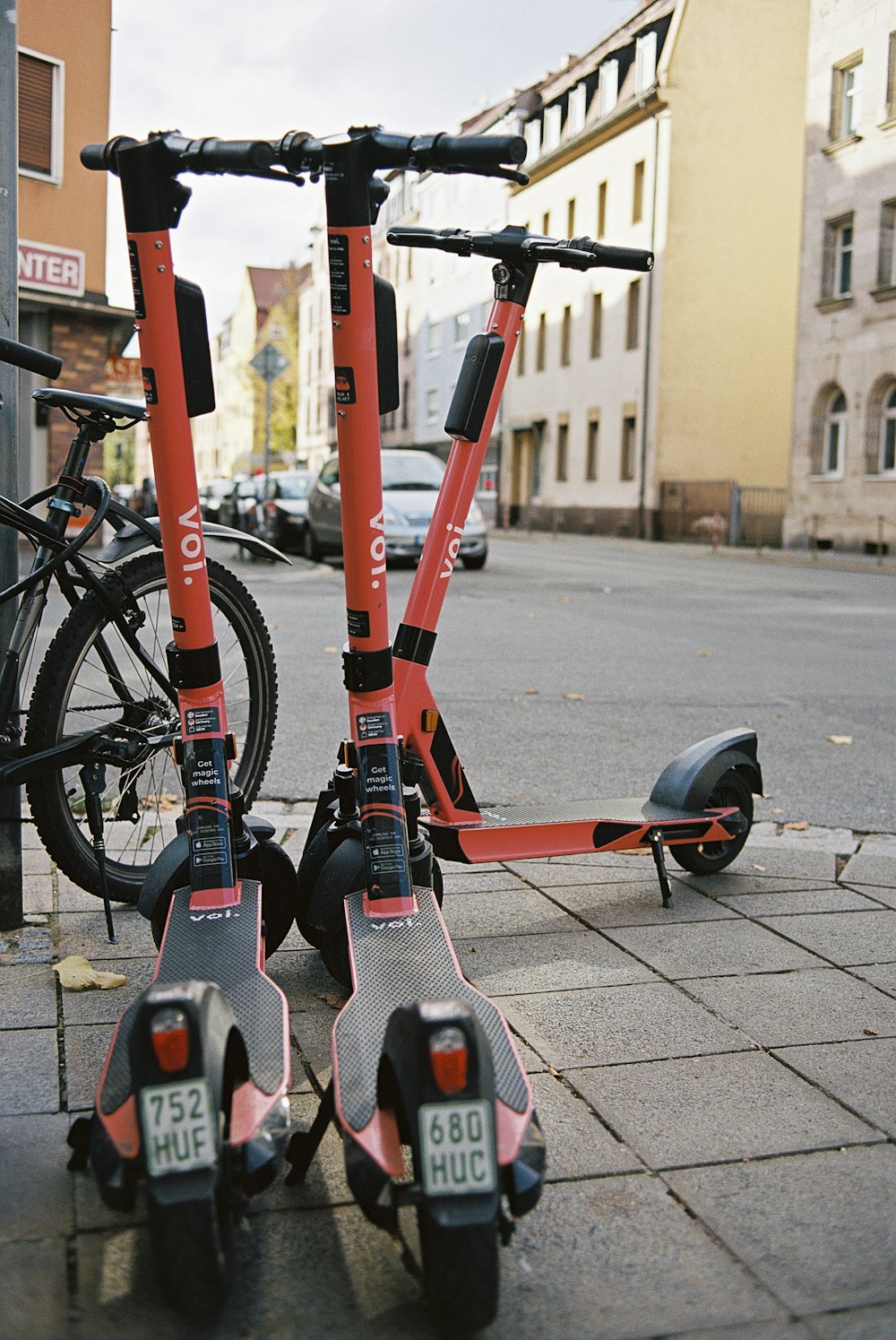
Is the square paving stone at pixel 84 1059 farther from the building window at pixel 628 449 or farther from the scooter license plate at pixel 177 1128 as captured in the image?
the building window at pixel 628 449

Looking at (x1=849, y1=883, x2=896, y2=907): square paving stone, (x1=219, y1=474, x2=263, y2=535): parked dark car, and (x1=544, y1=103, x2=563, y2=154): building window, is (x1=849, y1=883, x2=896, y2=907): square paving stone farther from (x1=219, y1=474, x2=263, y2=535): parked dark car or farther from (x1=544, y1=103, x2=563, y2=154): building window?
(x1=544, y1=103, x2=563, y2=154): building window

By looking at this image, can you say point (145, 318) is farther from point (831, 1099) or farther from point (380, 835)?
point (831, 1099)

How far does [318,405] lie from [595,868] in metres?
76.5

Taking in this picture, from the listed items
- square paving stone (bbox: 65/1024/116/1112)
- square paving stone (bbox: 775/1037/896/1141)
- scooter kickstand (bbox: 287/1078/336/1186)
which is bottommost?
square paving stone (bbox: 775/1037/896/1141)

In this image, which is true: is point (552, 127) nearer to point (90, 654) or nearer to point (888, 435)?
point (888, 435)

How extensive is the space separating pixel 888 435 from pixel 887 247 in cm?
368

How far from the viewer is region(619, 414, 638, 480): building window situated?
40094 mm

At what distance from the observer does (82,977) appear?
126 inches

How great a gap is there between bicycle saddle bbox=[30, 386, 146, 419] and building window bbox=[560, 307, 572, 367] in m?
41.8

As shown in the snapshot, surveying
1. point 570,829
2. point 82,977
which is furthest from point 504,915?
point 82,977

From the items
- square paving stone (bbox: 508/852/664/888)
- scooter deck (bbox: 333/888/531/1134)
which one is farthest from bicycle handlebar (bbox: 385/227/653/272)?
square paving stone (bbox: 508/852/664/888)

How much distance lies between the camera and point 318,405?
79.1m

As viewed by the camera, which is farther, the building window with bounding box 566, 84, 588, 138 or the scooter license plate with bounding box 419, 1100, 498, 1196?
the building window with bounding box 566, 84, 588, 138

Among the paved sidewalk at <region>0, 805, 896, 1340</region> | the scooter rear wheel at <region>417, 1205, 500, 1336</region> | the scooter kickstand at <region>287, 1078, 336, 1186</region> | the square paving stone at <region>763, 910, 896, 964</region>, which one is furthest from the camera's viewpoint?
the square paving stone at <region>763, 910, 896, 964</region>
